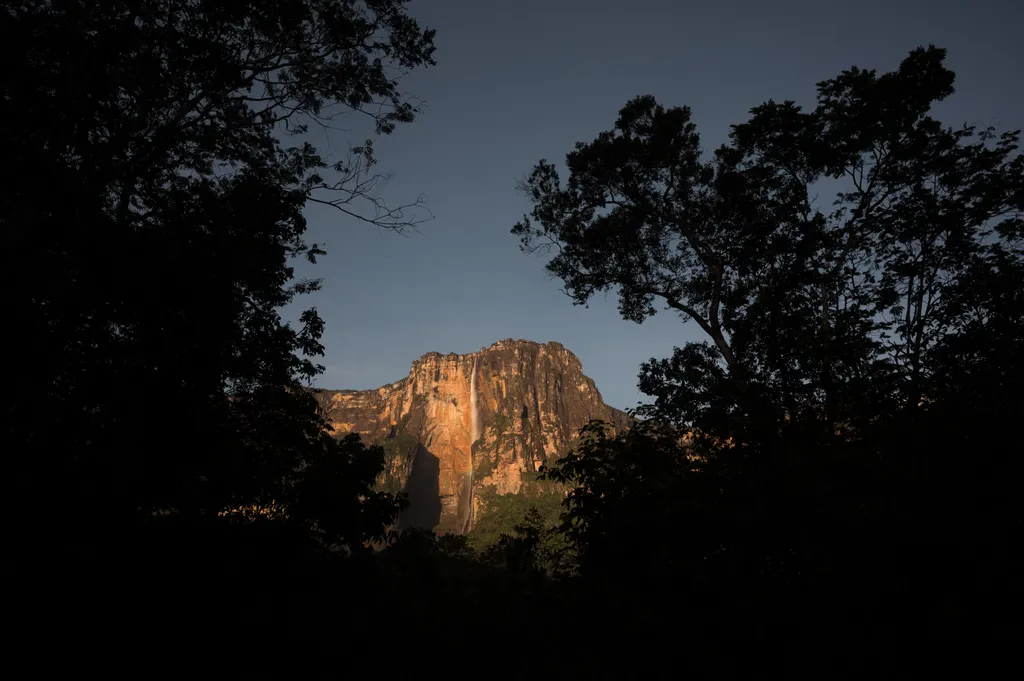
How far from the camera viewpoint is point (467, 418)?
447 feet

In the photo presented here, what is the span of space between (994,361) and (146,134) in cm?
1550

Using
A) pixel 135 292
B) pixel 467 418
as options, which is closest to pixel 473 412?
pixel 467 418

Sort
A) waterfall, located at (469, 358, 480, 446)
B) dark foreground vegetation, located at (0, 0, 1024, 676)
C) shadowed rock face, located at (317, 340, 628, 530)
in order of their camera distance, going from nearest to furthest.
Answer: dark foreground vegetation, located at (0, 0, 1024, 676)
shadowed rock face, located at (317, 340, 628, 530)
waterfall, located at (469, 358, 480, 446)

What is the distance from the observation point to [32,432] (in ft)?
18.9

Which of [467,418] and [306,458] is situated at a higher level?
[467,418]

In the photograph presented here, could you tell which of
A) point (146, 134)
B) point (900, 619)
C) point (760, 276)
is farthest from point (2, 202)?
point (760, 276)

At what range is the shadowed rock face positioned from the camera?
119812 mm

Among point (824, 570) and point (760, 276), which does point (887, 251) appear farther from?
point (824, 570)

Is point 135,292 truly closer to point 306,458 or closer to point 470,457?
point 306,458

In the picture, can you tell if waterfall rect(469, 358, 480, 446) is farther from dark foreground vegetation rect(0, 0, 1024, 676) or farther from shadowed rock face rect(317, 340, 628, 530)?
dark foreground vegetation rect(0, 0, 1024, 676)

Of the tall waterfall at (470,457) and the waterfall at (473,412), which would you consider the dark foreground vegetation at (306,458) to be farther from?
the waterfall at (473,412)

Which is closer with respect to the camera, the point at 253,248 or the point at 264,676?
the point at 264,676

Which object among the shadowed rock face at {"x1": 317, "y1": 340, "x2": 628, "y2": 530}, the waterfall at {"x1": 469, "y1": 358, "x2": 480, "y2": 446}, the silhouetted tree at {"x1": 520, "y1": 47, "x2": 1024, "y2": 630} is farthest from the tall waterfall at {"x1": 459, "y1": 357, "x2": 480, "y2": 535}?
the silhouetted tree at {"x1": 520, "y1": 47, "x2": 1024, "y2": 630}

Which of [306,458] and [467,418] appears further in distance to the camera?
[467,418]
